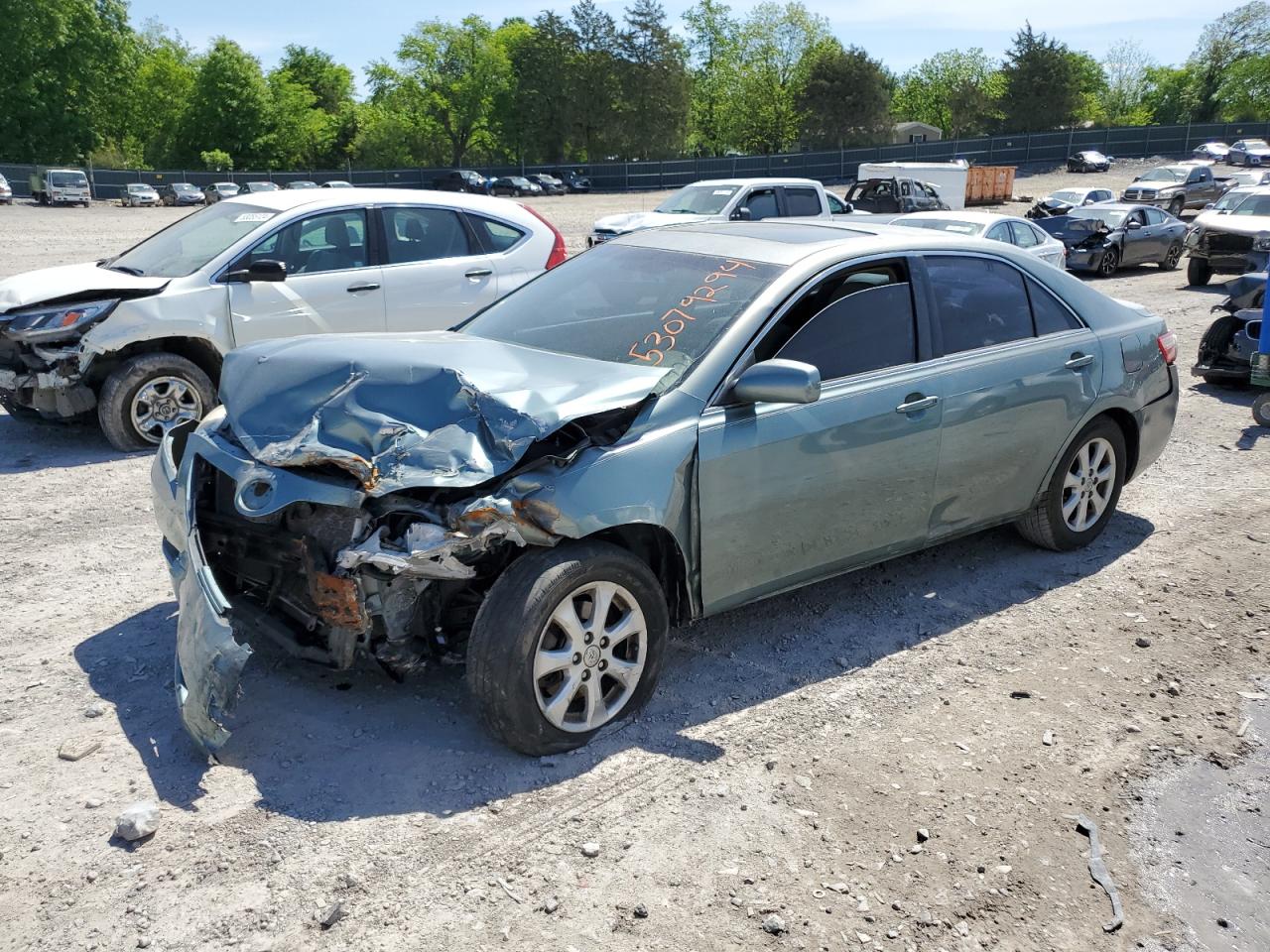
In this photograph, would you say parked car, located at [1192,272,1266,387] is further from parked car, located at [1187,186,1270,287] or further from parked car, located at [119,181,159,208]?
parked car, located at [119,181,159,208]

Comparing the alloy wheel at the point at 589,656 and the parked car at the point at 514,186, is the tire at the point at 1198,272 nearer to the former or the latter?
the alloy wheel at the point at 589,656

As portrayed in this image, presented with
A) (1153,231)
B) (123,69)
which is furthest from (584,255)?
(123,69)

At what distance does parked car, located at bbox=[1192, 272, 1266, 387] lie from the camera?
9.73 m

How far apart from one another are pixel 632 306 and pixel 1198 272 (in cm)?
1701

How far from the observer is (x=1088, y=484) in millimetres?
5742

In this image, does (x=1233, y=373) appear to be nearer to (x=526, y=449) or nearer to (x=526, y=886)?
(x=526, y=449)

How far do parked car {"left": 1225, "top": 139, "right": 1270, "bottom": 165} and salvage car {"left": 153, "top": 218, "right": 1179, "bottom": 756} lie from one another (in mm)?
59188

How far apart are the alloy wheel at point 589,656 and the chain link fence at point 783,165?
5451cm

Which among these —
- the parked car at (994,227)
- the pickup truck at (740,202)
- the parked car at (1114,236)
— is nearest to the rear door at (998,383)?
the parked car at (994,227)

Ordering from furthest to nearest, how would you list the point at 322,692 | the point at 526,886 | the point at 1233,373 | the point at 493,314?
the point at 1233,373
the point at 493,314
the point at 322,692
the point at 526,886

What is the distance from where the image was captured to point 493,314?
5125 millimetres

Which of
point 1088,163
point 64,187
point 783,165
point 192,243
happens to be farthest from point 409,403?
point 1088,163

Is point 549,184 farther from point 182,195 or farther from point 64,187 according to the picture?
point 64,187

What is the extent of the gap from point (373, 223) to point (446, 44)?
92175 millimetres
